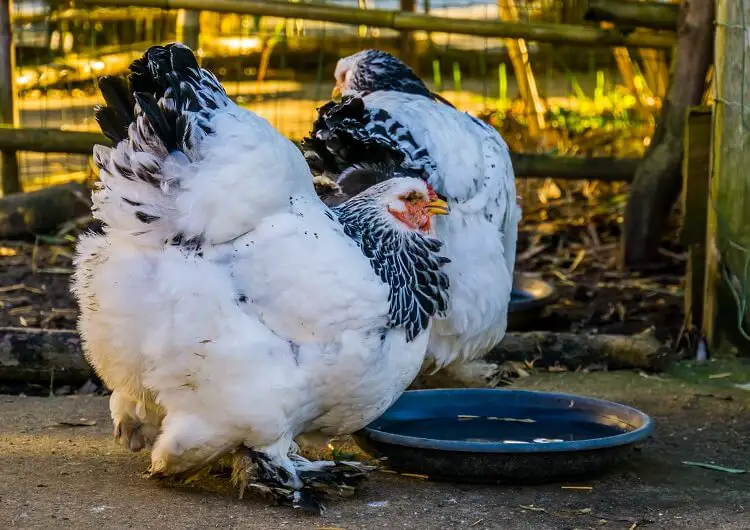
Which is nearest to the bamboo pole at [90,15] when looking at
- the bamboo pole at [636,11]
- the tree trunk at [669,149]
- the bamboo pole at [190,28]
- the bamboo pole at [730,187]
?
the bamboo pole at [190,28]

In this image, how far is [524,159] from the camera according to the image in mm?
6656

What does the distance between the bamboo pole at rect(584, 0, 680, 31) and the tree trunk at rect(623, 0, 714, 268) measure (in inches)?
10.6

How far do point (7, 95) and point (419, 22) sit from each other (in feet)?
7.77

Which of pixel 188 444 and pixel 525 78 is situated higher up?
pixel 525 78

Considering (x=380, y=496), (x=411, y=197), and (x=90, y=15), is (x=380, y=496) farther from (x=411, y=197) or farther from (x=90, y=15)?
(x=90, y=15)

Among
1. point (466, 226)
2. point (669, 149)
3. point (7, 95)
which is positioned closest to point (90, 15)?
point (7, 95)

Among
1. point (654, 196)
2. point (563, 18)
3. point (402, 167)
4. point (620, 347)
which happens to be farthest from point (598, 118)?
point (402, 167)

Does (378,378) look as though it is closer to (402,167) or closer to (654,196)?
(402,167)

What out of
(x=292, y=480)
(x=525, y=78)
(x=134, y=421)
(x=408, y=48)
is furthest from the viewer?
(x=525, y=78)

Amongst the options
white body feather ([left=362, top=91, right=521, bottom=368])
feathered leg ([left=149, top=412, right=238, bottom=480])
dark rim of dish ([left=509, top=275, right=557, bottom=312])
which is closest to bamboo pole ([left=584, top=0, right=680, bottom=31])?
dark rim of dish ([left=509, top=275, right=557, bottom=312])

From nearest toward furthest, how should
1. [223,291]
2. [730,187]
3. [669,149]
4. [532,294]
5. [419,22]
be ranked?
[223,291], [730,187], [532,294], [669,149], [419,22]

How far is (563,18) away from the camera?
743 cm

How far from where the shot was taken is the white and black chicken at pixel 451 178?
12.6 feet

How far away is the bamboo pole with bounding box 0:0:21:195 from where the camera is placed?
6.59 metres
